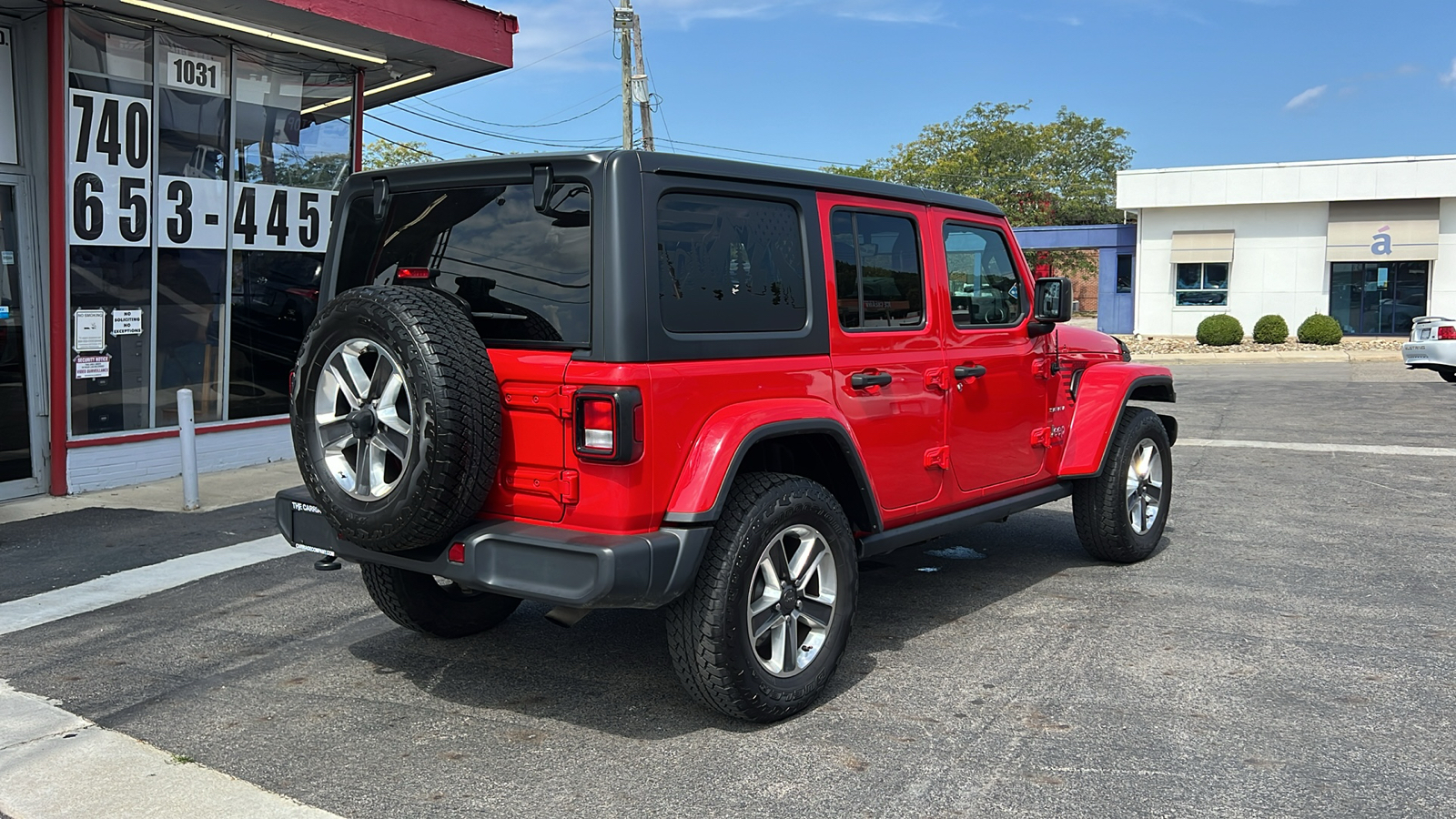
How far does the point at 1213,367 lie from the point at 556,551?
23.5 metres

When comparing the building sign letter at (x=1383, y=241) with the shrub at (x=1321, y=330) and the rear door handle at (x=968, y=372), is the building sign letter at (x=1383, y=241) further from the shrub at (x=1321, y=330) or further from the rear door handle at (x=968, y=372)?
the rear door handle at (x=968, y=372)

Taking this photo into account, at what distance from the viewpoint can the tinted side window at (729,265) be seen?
3.97 meters

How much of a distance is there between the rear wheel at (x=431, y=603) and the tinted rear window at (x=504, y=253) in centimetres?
125

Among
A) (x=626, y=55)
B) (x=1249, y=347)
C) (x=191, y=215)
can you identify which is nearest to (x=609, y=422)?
(x=191, y=215)

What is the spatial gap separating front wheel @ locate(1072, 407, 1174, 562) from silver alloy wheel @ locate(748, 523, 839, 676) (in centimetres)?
242

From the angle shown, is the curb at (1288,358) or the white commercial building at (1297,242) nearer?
the curb at (1288,358)

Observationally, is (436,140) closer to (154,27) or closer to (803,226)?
(154,27)

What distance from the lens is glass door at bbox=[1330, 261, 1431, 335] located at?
112ft

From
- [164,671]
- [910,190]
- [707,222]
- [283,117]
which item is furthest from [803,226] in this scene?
[283,117]

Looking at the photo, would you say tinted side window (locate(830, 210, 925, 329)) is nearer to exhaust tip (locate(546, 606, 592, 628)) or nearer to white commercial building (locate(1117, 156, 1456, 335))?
exhaust tip (locate(546, 606, 592, 628))

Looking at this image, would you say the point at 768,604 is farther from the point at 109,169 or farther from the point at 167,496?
the point at 109,169

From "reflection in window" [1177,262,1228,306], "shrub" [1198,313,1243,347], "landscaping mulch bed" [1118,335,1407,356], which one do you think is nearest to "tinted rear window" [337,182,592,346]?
"landscaping mulch bed" [1118,335,1407,356]

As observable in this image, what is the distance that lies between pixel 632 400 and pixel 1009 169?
180 ft

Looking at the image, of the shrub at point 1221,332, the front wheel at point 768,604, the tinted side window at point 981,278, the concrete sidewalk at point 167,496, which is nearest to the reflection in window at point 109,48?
the concrete sidewalk at point 167,496
